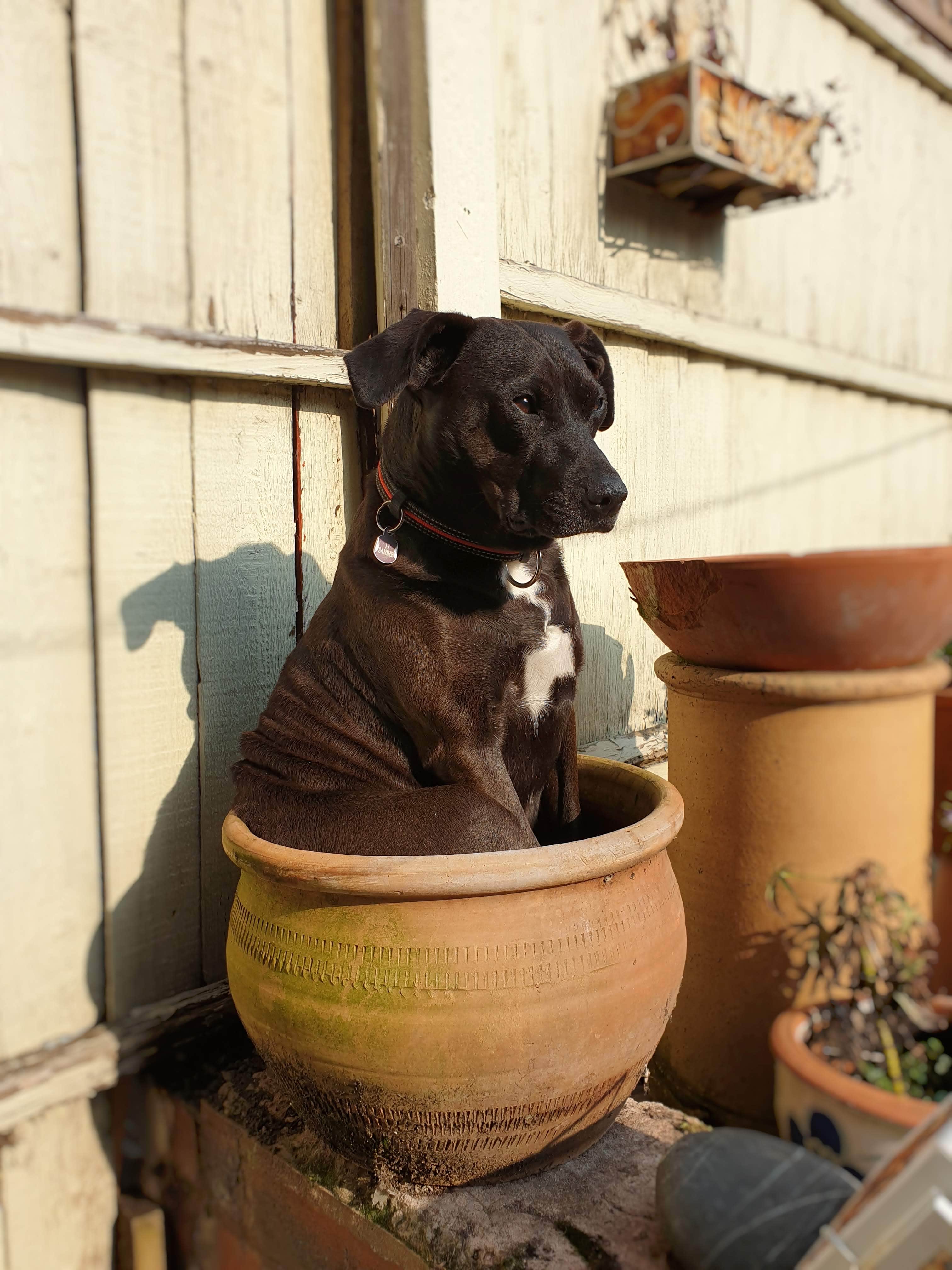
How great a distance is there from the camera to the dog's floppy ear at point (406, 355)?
1741 mm

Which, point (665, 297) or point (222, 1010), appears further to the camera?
point (665, 297)

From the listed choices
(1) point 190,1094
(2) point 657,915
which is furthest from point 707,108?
(1) point 190,1094

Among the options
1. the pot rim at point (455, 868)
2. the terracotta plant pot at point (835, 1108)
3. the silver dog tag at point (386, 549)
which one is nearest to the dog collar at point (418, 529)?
the silver dog tag at point (386, 549)

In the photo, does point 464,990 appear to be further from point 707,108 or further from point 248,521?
point 707,108

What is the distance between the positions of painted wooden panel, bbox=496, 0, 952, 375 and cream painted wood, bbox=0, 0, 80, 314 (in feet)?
3.90

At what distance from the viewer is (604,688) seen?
117 inches

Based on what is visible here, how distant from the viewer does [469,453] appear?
72.3 inches

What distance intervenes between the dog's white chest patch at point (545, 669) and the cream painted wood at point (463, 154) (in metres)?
0.89

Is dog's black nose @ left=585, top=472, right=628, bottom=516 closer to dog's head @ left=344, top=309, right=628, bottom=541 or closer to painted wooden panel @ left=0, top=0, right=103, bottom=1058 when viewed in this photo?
dog's head @ left=344, top=309, right=628, bottom=541

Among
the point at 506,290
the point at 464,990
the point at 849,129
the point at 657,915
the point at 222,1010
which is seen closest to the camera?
the point at 464,990

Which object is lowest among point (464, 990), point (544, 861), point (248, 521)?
point (464, 990)

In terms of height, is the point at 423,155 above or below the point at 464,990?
above

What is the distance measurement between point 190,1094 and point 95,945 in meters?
0.40

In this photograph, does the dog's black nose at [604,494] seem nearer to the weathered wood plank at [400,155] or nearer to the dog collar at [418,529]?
the dog collar at [418,529]
